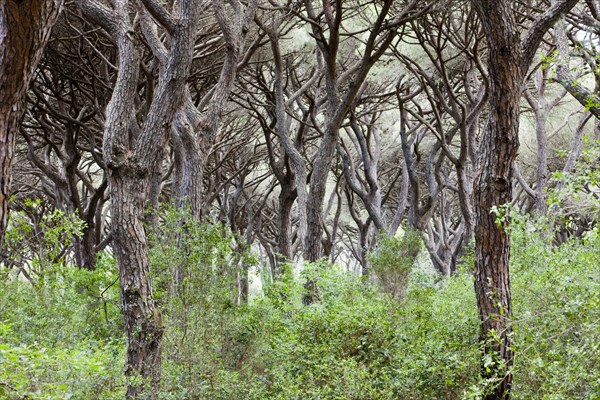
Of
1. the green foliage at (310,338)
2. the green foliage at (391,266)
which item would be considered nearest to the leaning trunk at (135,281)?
the green foliage at (310,338)

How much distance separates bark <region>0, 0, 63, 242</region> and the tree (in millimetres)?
3526

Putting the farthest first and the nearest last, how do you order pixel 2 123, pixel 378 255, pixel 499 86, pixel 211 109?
pixel 378 255
pixel 211 109
pixel 499 86
pixel 2 123

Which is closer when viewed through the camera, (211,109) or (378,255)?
(211,109)

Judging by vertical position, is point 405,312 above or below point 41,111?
below

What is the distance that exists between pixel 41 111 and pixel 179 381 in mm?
8422

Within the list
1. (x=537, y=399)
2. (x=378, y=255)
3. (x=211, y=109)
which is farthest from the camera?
(x=378, y=255)

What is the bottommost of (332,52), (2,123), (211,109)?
(2,123)

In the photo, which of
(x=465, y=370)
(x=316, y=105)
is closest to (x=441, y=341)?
(x=465, y=370)

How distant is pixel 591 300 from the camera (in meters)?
3.86

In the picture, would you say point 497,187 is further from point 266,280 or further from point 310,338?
point 266,280

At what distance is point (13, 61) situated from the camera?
118 inches

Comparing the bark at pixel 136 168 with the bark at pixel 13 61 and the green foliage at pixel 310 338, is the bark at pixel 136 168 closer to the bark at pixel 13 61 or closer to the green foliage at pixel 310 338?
the green foliage at pixel 310 338

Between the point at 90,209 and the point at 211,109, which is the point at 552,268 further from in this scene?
the point at 90,209

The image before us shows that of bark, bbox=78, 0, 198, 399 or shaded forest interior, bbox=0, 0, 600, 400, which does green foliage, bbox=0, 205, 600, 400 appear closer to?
shaded forest interior, bbox=0, 0, 600, 400
